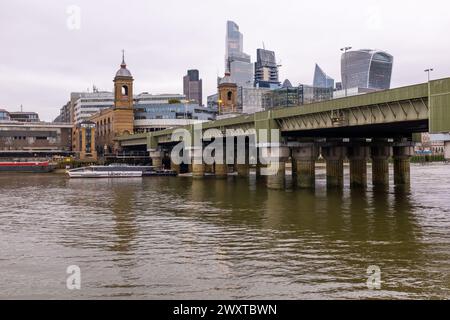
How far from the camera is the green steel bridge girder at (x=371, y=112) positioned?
139 feet

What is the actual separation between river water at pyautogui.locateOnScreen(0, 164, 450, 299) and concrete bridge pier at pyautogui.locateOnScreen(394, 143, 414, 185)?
2668 centimetres

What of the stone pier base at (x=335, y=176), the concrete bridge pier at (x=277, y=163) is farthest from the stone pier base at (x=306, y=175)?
the concrete bridge pier at (x=277, y=163)

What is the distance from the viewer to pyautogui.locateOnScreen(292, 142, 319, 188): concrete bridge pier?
240 ft

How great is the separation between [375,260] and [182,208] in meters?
28.4

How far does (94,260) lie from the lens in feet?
84.8

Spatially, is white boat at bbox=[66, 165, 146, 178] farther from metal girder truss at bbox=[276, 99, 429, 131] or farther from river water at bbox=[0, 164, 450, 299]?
river water at bbox=[0, 164, 450, 299]

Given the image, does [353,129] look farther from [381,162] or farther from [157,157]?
[157,157]

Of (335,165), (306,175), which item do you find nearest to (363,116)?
(306,175)

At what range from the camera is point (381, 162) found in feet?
252

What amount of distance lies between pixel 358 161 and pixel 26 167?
11504 centimetres

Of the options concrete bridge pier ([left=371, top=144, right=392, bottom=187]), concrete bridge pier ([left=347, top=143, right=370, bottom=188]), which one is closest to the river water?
concrete bridge pier ([left=347, top=143, right=370, bottom=188])

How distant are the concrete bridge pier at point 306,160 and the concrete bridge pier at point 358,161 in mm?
5858
